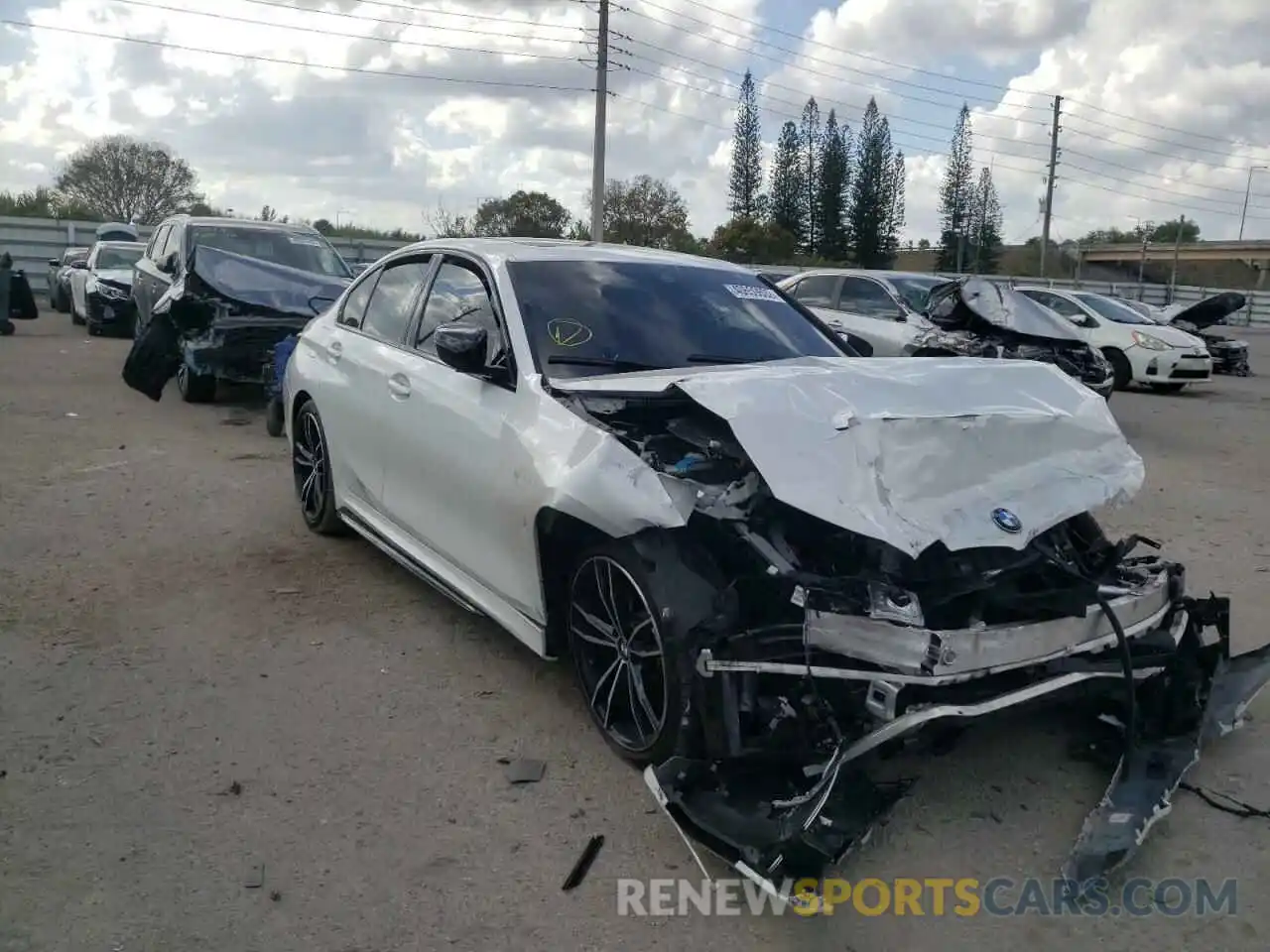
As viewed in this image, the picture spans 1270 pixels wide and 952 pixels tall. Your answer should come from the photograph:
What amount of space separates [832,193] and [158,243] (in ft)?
209

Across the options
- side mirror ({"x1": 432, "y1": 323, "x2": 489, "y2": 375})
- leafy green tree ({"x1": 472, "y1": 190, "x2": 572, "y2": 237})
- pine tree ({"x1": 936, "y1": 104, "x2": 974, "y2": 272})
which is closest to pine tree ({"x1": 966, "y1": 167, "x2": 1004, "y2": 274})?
pine tree ({"x1": 936, "y1": 104, "x2": 974, "y2": 272})

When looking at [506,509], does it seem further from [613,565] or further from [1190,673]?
[1190,673]

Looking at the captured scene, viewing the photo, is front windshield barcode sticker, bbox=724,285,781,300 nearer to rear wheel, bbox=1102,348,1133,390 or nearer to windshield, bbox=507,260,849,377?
windshield, bbox=507,260,849,377

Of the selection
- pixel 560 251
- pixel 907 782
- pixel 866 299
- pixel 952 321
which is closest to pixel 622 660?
pixel 907 782

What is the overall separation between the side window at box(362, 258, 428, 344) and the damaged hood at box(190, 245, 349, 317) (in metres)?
4.97

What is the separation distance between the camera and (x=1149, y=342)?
16.7 m

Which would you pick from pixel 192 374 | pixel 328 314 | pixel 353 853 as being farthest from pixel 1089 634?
pixel 192 374

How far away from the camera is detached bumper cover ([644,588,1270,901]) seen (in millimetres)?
2953

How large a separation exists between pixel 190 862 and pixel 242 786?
Result: 0.44 meters

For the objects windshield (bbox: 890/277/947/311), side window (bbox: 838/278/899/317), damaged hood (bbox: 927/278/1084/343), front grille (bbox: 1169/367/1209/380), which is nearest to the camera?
damaged hood (bbox: 927/278/1084/343)

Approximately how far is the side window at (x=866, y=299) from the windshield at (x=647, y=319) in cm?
A: 807

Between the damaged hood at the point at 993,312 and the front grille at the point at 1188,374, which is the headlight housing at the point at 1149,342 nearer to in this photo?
the front grille at the point at 1188,374

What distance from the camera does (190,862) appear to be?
3.10 meters

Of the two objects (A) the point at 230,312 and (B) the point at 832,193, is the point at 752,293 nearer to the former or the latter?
(A) the point at 230,312
